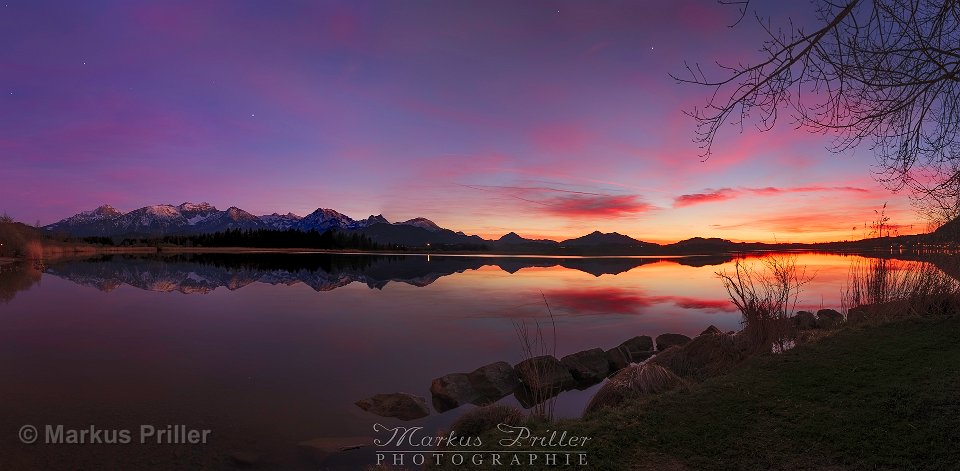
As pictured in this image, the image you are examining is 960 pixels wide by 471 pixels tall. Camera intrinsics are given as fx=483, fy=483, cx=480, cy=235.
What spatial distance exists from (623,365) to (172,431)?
9.67 metres

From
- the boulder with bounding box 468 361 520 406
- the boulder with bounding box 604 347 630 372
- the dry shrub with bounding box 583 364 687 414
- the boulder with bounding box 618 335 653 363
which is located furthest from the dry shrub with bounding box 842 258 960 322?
the boulder with bounding box 468 361 520 406

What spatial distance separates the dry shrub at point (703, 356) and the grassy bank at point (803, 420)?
213 cm

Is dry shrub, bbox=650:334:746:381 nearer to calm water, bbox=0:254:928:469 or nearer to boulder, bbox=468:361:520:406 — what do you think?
calm water, bbox=0:254:928:469

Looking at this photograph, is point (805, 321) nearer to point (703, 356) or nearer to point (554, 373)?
point (703, 356)

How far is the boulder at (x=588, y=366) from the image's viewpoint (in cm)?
1097

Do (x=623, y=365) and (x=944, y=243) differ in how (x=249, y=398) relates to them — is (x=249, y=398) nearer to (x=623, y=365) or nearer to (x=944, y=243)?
(x=623, y=365)

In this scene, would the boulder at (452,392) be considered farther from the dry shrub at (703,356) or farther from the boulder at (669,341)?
the boulder at (669,341)

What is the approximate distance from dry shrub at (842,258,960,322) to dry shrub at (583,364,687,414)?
7313 mm

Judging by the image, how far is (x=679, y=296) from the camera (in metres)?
28.2

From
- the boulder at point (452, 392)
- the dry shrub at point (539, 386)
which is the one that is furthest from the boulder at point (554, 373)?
the boulder at point (452, 392)

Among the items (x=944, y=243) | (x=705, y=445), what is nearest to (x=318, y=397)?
(x=705, y=445)

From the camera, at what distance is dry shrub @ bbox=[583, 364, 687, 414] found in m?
7.91

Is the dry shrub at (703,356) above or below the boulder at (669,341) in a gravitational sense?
above

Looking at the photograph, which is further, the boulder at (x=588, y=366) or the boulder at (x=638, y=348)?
the boulder at (x=638, y=348)
